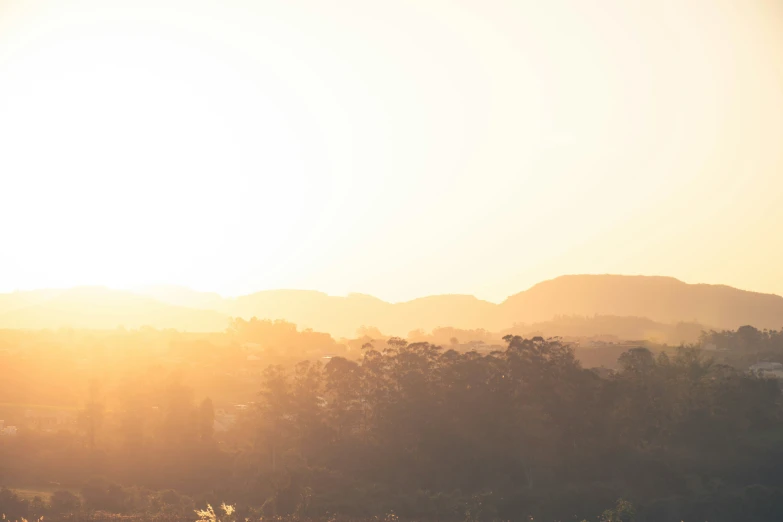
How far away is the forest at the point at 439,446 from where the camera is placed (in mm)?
55281

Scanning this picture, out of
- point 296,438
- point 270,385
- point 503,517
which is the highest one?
point 270,385

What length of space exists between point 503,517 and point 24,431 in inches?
2036

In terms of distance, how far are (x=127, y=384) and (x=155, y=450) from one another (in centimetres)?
1981

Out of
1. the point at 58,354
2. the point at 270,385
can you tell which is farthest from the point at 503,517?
the point at 58,354

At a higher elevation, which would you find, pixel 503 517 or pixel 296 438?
pixel 296 438

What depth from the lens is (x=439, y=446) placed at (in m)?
64.8

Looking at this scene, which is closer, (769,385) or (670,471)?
(670,471)

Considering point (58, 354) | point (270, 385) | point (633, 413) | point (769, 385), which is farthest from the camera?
point (58, 354)

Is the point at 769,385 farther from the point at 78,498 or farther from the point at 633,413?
the point at 78,498

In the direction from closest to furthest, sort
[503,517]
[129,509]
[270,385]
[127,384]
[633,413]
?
[129,509] → [503,517] → [633,413] → [270,385] → [127,384]

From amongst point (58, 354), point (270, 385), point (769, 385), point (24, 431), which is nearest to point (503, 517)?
point (270, 385)

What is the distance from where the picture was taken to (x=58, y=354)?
128 m

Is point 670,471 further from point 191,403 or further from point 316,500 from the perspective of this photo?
point 191,403

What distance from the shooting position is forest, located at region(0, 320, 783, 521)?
55.3 meters
